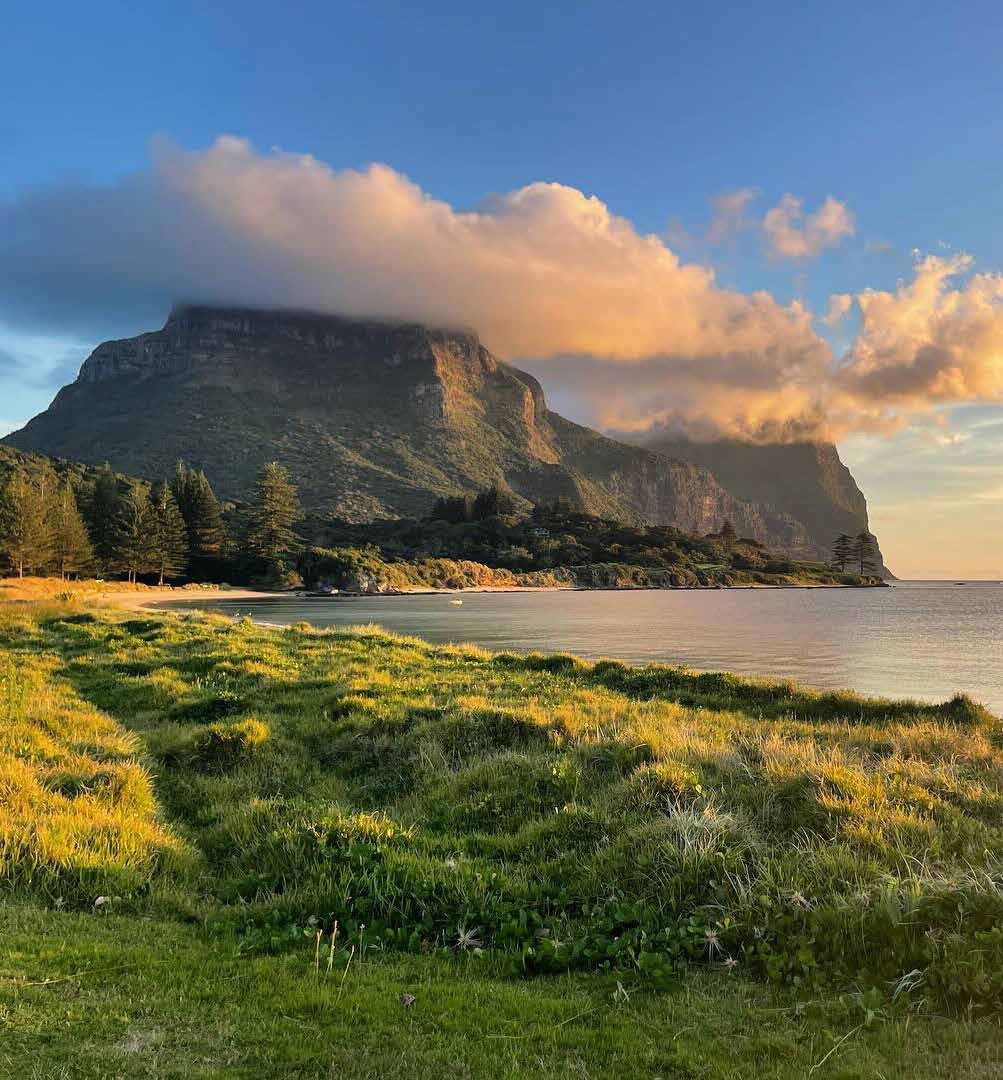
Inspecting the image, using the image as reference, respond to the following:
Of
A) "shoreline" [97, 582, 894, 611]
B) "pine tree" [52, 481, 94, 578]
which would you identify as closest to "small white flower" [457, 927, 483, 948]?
"shoreline" [97, 582, 894, 611]

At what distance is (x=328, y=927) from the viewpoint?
6277 millimetres

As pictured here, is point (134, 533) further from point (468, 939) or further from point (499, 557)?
point (468, 939)

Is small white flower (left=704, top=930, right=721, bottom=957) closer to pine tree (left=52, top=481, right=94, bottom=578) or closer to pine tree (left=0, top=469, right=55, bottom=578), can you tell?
pine tree (left=0, top=469, right=55, bottom=578)

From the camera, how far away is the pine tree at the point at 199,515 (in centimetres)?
11988

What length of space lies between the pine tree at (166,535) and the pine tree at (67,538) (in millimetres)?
9508

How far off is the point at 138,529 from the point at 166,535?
16.8 ft

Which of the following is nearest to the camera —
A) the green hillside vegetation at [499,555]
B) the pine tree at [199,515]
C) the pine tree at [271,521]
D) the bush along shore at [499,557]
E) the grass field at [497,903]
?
the grass field at [497,903]

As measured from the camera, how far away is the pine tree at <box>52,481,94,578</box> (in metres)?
91.4

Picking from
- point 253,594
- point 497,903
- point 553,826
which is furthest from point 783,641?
point 253,594

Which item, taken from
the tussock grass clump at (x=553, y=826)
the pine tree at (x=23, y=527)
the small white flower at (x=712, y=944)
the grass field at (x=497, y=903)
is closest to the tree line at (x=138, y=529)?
the pine tree at (x=23, y=527)

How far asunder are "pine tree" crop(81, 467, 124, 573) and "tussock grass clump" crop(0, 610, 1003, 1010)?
99061 millimetres

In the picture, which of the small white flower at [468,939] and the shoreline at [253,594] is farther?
the shoreline at [253,594]

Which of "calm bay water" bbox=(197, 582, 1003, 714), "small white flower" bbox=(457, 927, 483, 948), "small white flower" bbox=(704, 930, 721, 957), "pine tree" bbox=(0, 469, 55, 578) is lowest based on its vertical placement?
"calm bay water" bbox=(197, 582, 1003, 714)

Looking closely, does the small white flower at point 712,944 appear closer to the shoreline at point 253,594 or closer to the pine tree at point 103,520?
the shoreline at point 253,594
